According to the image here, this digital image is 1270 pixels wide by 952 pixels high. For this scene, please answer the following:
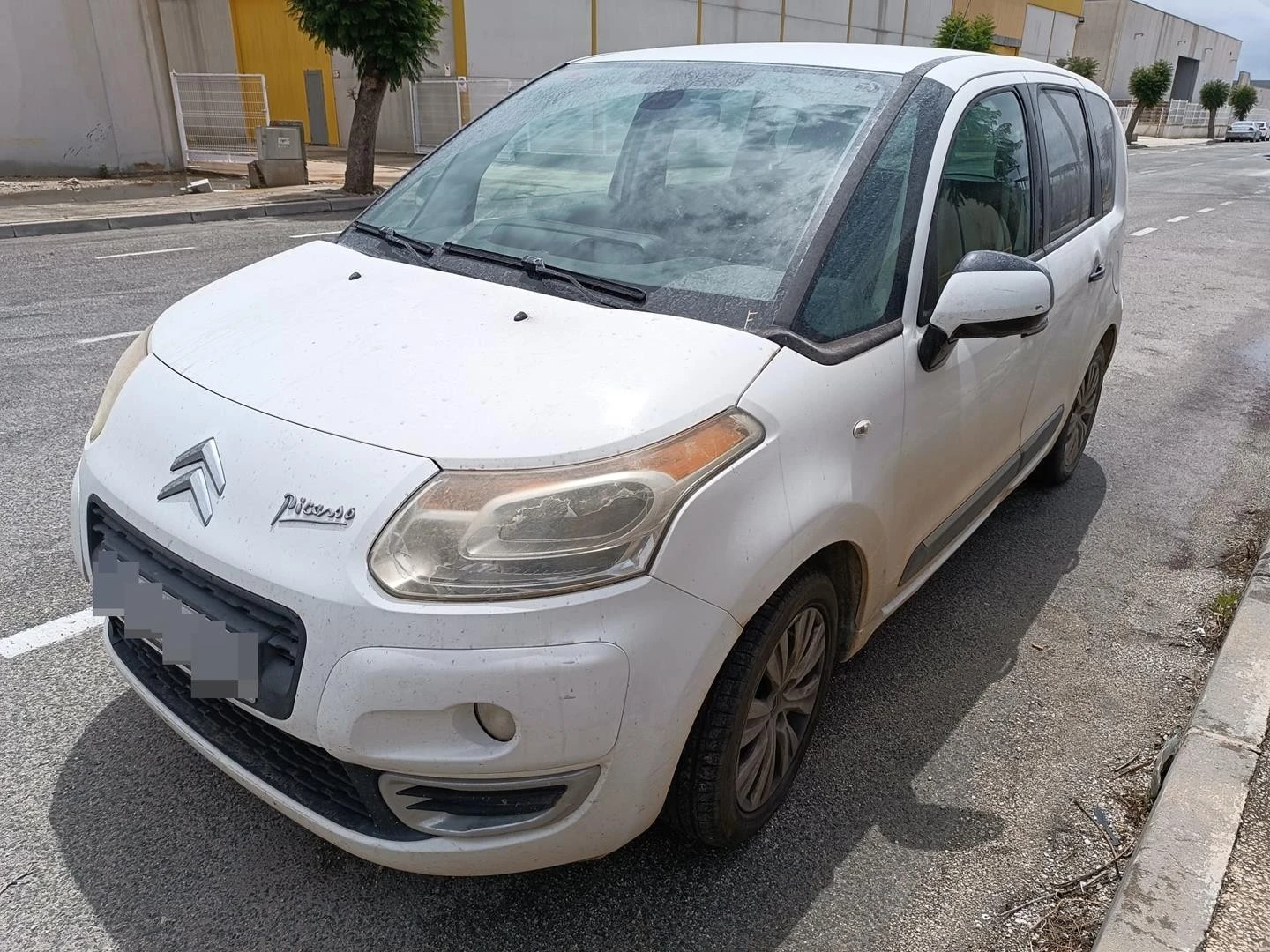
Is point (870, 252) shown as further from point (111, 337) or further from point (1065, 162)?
point (111, 337)

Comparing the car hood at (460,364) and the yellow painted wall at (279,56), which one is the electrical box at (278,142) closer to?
the yellow painted wall at (279,56)

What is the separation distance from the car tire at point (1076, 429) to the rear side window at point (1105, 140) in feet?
2.22

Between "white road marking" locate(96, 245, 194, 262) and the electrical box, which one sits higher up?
the electrical box

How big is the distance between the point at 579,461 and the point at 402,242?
1332mm

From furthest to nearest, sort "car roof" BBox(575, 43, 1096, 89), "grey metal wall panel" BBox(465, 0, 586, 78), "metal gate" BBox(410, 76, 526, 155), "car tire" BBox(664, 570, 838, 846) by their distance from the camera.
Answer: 1. "grey metal wall panel" BBox(465, 0, 586, 78)
2. "metal gate" BBox(410, 76, 526, 155)
3. "car roof" BBox(575, 43, 1096, 89)
4. "car tire" BBox(664, 570, 838, 846)

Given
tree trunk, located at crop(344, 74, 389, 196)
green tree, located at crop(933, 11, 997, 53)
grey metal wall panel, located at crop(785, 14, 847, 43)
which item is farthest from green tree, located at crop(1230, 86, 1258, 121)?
tree trunk, located at crop(344, 74, 389, 196)

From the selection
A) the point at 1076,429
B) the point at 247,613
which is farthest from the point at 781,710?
the point at 1076,429

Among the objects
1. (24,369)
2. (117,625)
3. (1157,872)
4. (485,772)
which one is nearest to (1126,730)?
(1157,872)

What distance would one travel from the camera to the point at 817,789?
8.32 ft

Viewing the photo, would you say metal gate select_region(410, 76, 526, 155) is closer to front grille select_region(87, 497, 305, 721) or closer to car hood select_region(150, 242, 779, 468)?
car hood select_region(150, 242, 779, 468)

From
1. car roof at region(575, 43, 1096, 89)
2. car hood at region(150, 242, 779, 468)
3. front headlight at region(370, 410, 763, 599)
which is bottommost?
front headlight at region(370, 410, 763, 599)

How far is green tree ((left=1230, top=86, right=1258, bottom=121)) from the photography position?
7125cm

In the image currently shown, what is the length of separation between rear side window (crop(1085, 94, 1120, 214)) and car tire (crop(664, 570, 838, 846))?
9.25ft

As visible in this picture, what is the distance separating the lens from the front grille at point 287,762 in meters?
1.82
